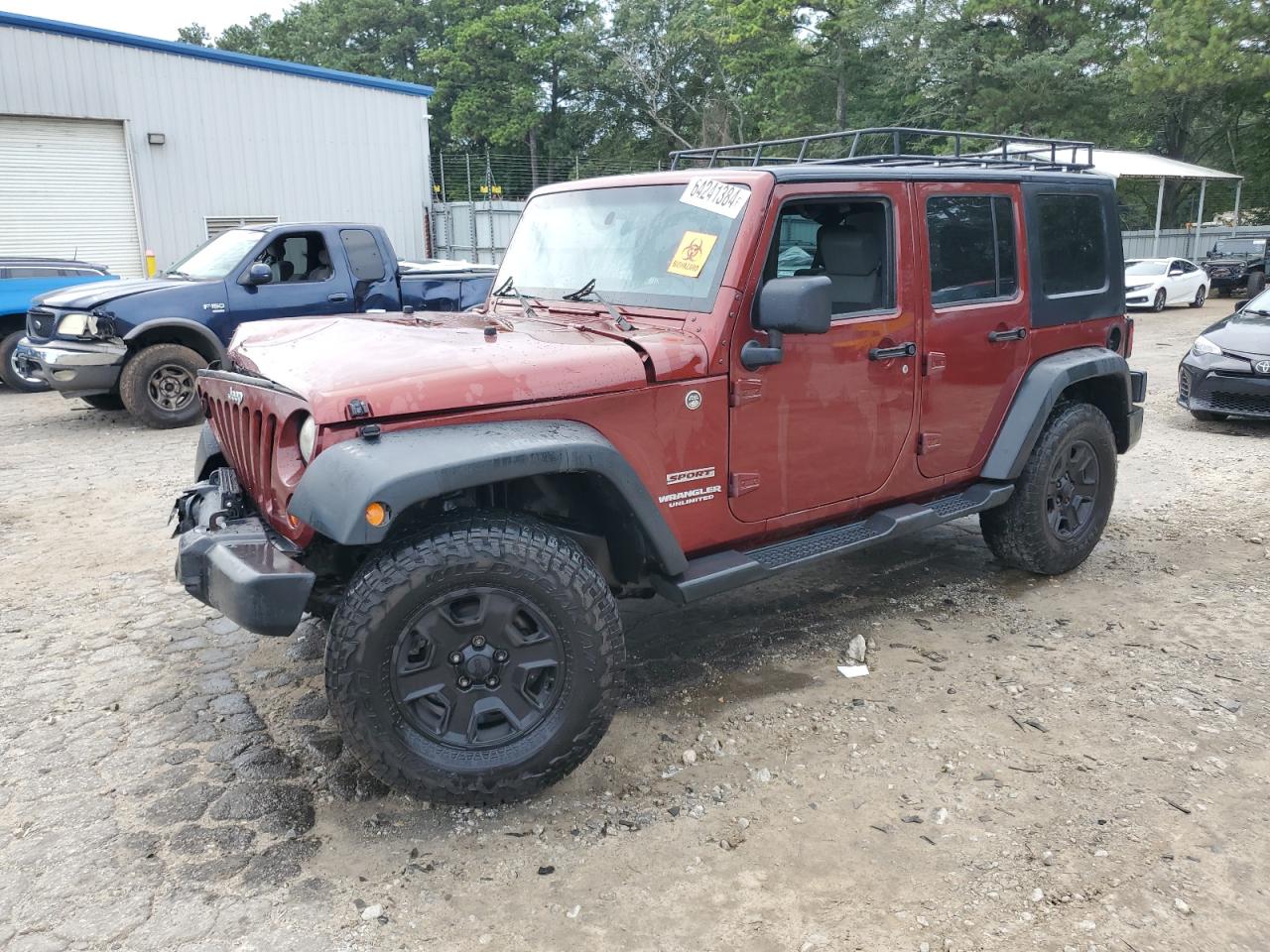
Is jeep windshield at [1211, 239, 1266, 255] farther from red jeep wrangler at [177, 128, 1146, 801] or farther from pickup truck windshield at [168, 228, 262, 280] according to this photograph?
pickup truck windshield at [168, 228, 262, 280]

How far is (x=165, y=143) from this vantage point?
16906 mm

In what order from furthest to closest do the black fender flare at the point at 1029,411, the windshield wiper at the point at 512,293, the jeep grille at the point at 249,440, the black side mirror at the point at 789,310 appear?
the black fender flare at the point at 1029,411 < the windshield wiper at the point at 512,293 < the black side mirror at the point at 789,310 < the jeep grille at the point at 249,440

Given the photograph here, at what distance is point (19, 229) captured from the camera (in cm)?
1603

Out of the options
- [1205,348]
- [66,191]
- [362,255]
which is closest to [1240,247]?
[1205,348]

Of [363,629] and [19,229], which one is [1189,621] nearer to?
[363,629]

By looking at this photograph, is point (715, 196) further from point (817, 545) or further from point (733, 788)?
point (733, 788)

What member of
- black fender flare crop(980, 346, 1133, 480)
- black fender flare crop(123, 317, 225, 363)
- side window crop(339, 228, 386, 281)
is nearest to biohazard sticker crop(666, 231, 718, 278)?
black fender flare crop(980, 346, 1133, 480)

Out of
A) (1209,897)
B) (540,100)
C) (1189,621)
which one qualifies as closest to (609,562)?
(1209,897)

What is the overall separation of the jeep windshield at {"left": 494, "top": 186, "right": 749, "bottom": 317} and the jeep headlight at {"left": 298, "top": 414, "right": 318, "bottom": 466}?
137cm

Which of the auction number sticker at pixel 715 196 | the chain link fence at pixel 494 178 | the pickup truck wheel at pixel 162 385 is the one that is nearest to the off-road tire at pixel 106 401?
the pickup truck wheel at pixel 162 385

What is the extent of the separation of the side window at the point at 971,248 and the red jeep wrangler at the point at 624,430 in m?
0.02

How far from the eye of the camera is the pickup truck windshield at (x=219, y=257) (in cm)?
939

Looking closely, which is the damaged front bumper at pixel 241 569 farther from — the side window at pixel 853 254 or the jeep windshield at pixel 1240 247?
the jeep windshield at pixel 1240 247

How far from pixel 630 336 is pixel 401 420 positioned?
0.93m
